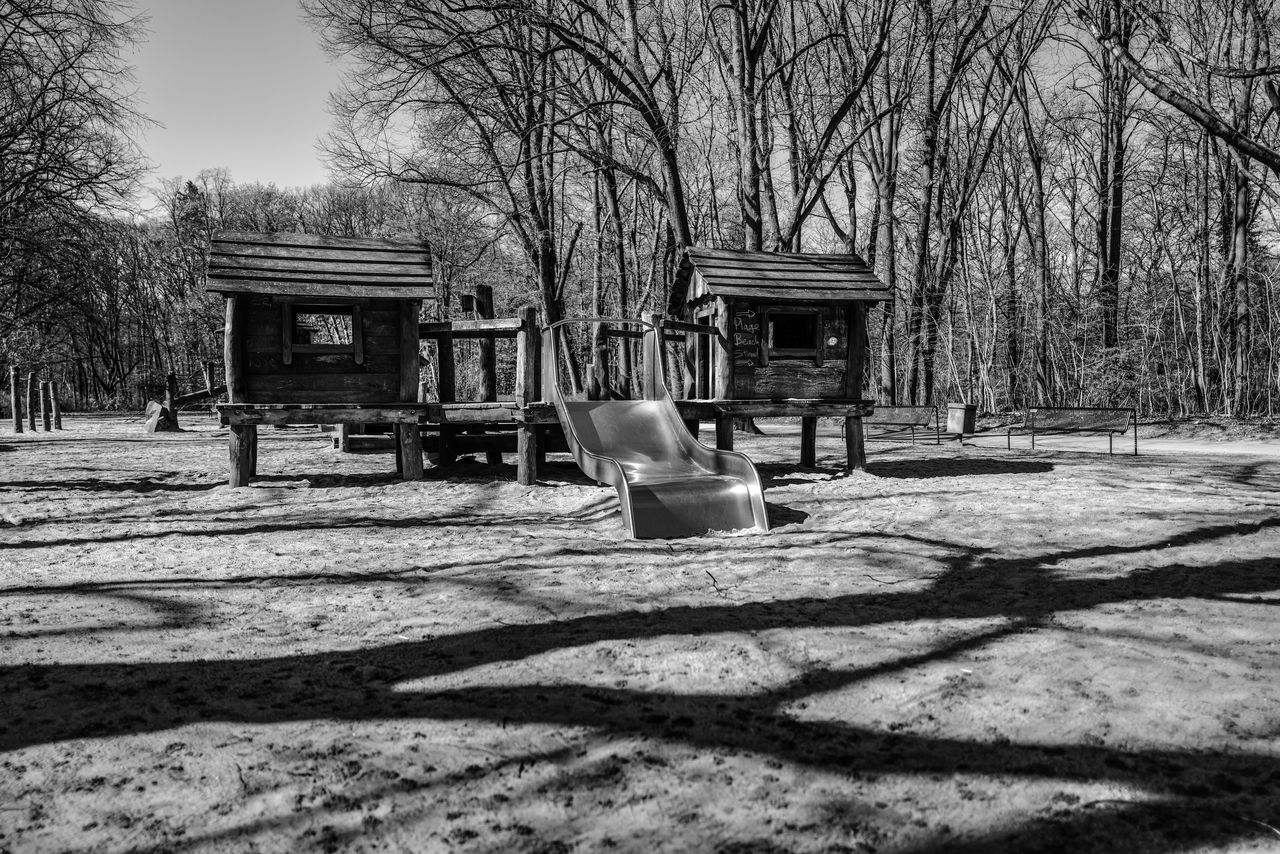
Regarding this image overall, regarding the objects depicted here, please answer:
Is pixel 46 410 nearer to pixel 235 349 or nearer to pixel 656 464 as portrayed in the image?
pixel 235 349

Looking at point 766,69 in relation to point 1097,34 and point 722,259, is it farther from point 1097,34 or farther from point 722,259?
point 1097,34

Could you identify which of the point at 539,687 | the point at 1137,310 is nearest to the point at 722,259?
the point at 539,687

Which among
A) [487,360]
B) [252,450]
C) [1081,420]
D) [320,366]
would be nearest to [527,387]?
[487,360]

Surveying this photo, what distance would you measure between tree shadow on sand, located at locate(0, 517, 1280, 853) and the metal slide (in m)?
2.57

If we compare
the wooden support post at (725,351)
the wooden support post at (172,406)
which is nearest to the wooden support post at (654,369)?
the wooden support post at (725,351)

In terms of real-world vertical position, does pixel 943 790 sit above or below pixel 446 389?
below

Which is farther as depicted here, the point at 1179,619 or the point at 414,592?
the point at 414,592

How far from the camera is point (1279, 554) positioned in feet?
18.7

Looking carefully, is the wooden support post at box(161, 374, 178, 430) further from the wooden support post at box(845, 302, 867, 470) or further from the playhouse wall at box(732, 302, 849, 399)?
the wooden support post at box(845, 302, 867, 470)

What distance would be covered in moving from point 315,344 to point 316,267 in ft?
2.99

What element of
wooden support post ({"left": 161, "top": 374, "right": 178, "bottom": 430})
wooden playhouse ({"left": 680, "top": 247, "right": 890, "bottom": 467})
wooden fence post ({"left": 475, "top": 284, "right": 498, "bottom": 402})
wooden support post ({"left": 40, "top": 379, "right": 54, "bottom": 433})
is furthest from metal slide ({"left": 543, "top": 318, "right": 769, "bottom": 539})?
wooden support post ({"left": 40, "top": 379, "right": 54, "bottom": 433})

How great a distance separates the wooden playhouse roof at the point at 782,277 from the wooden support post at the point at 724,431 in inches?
60.5

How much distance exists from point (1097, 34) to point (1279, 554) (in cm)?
519

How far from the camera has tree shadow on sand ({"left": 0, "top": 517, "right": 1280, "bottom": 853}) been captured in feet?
7.82
